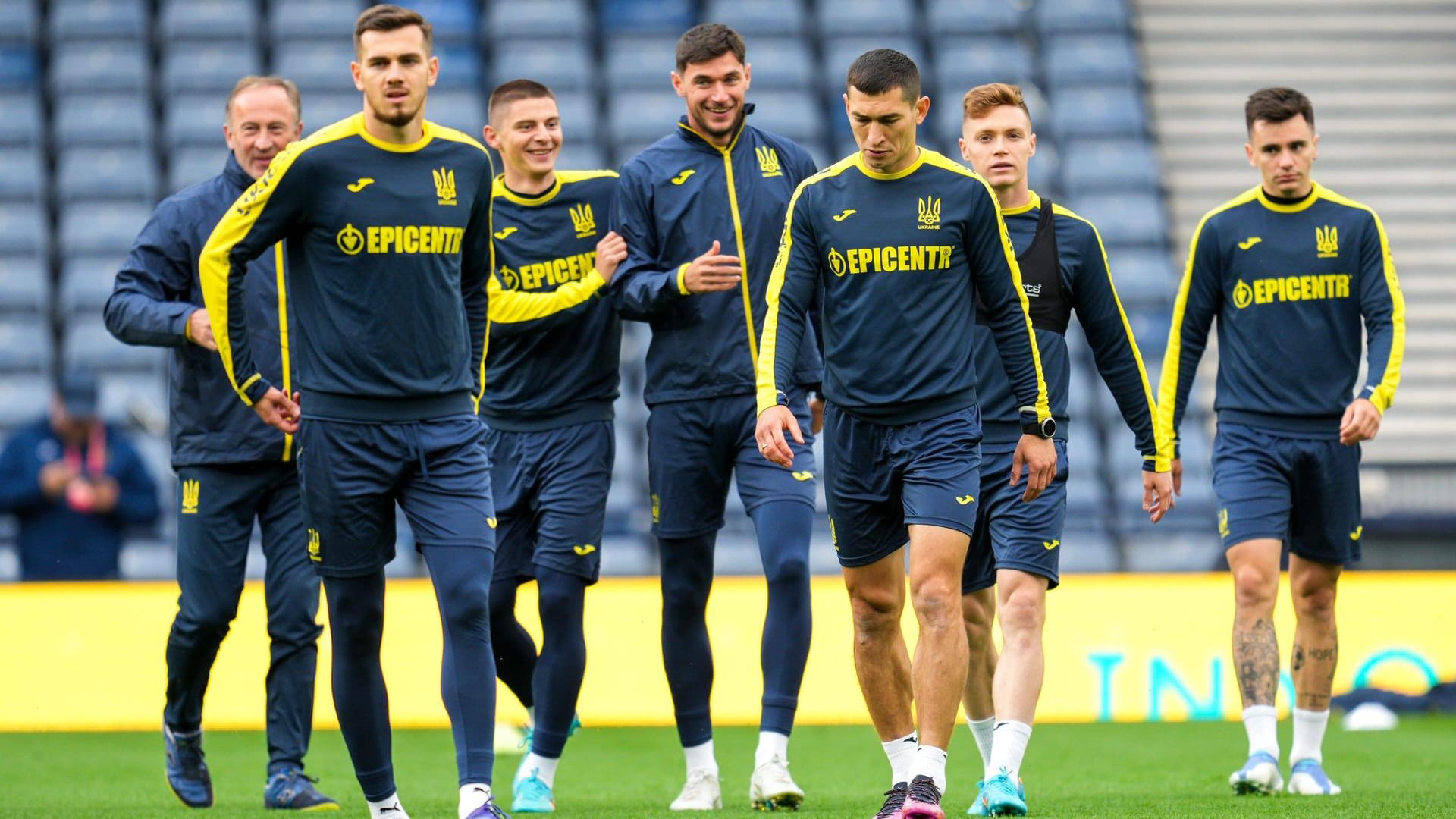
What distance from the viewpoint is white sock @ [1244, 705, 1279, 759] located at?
6.85 meters

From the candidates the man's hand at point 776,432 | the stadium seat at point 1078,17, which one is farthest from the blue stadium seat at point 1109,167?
the man's hand at point 776,432

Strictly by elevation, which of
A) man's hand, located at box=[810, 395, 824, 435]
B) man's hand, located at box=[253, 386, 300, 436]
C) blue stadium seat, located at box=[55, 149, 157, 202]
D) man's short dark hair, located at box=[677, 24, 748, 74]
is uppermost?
blue stadium seat, located at box=[55, 149, 157, 202]

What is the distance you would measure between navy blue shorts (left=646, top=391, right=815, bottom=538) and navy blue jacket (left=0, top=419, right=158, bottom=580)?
14.6 ft

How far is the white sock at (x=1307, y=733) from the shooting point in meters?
7.13

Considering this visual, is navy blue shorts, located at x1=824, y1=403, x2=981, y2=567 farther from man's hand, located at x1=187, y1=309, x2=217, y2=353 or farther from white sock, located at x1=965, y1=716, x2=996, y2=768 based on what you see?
man's hand, located at x1=187, y1=309, x2=217, y2=353

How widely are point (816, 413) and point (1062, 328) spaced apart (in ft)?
3.45

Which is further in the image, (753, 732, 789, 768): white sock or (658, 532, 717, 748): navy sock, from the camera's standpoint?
(658, 532, 717, 748): navy sock

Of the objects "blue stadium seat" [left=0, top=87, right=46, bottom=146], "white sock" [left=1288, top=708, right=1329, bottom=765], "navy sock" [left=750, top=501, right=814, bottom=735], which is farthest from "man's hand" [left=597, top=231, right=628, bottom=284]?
"blue stadium seat" [left=0, top=87, right=46, bottom=146]

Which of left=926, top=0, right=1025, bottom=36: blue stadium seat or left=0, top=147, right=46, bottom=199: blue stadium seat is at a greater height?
left=926, top=0, right=1025, bottom=36: blue stadium seat

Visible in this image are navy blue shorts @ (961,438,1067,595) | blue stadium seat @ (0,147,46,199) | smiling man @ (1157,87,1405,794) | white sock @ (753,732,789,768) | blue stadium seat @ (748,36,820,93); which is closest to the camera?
navy blue shorts @ (961,438,1067,595)

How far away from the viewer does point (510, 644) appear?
7457mm

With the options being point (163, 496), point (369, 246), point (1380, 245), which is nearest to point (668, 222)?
point (369, 246)

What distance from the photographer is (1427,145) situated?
710 inches

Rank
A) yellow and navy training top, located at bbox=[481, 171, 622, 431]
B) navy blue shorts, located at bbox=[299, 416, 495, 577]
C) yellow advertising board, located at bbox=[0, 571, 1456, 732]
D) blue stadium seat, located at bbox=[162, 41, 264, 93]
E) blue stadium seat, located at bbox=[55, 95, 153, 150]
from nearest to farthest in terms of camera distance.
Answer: navy blue shorts, located at bbox=[299, 416, 495, 577] < yellow and navy training top, located at bbox=[481, 171, 622, 431] < yellow advertising board, located at bbox=[0, 571, 1456, 732] < blue stadium seat, located at bbox=[55, 95, 153, 150] < blue stadium seat, located at bbox=[162, 41, 264, 93]
